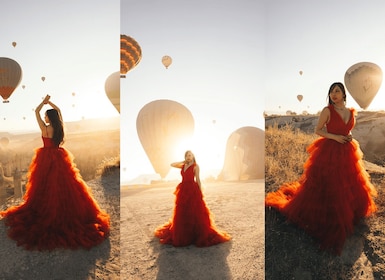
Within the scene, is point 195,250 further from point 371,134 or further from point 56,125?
point 371,134

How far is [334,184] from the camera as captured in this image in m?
3.85

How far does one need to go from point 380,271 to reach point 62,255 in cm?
371

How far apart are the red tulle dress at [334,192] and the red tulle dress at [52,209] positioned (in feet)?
8.69

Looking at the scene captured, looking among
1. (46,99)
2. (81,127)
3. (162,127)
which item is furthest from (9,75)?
(162,127)

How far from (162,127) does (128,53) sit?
300 centimetres

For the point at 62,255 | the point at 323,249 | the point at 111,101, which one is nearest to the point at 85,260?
the point at 62,255

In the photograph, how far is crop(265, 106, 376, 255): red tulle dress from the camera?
3805 mm

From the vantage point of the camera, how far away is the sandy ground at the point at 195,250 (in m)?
4.31

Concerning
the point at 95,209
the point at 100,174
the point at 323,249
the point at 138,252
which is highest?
the point at 100,174

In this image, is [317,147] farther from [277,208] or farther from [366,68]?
[366,68]

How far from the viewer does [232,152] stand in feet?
44.6

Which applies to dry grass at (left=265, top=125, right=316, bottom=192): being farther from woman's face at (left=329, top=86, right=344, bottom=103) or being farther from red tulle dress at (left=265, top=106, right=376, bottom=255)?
woman's face at (left=329, top=86, right=344, bottom=103)

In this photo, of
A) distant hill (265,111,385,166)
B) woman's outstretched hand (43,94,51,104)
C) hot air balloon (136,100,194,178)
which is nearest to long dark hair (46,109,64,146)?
woman's outstretched hand (43,94,51,104)

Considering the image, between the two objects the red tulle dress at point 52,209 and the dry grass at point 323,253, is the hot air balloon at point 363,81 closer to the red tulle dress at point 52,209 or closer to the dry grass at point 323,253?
the dry grass at point 323,253
